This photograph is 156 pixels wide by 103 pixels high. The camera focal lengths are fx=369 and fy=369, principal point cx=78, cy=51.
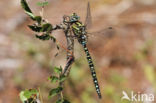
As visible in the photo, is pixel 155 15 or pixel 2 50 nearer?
pixel 2 50

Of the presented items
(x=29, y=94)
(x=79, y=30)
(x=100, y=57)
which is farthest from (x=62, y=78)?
(x=100, y=57)

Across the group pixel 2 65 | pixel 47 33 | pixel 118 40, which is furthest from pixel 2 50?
pixel 47 33

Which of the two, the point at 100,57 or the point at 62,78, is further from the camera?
the point at 100,57

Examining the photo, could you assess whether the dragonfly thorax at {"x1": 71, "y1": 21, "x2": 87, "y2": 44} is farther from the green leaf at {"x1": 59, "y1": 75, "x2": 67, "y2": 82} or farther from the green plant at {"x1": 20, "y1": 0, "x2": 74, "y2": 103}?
the green leaf at {"x1": 59, "y1": 75, "x2": 67, "y2": 82}

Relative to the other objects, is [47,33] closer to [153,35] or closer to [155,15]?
[153,35]

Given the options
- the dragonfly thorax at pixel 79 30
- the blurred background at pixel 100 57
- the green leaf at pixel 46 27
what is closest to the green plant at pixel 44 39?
the green leaf at pixel 46 27

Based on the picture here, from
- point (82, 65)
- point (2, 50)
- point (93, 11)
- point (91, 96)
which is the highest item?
point (93, 11)

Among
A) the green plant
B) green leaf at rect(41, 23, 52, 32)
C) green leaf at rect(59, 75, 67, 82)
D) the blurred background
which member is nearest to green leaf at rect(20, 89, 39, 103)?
the green plant

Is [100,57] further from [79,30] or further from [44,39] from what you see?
[44,39]
